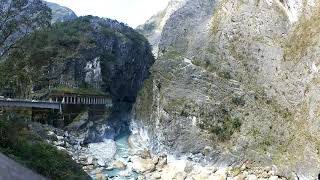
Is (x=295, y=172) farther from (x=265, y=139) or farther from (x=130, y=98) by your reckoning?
(x=130, y=98)

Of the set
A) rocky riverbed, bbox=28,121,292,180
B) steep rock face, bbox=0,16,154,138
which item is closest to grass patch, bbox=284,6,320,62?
rocky riverbed, bbox=28,121,292,180

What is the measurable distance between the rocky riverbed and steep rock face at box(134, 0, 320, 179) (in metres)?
2.01

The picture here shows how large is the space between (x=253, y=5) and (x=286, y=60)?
52.4 feet

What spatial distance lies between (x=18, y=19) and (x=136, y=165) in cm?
3620

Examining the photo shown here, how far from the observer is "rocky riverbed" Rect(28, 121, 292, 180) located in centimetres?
6269

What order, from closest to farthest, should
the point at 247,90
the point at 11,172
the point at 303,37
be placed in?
the point at 11,172, the point at 303,37, the point at 247,90

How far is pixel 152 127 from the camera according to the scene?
8912cm

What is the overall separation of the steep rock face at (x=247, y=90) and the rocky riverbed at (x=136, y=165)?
201 centimetres

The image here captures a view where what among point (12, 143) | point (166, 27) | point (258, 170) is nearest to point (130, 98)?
point (166, 27)

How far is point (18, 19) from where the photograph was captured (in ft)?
132

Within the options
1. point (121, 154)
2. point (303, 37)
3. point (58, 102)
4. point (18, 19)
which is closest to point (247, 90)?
point (303, 37)

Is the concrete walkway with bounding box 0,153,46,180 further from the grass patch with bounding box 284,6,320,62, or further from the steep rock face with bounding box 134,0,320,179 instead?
the grass patch with bounding box 284,6,320,62

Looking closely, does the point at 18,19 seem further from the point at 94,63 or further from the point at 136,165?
the point at 94,63

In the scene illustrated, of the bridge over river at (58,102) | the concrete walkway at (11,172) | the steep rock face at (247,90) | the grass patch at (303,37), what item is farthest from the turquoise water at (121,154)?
the concrete walkway at (11,172)
